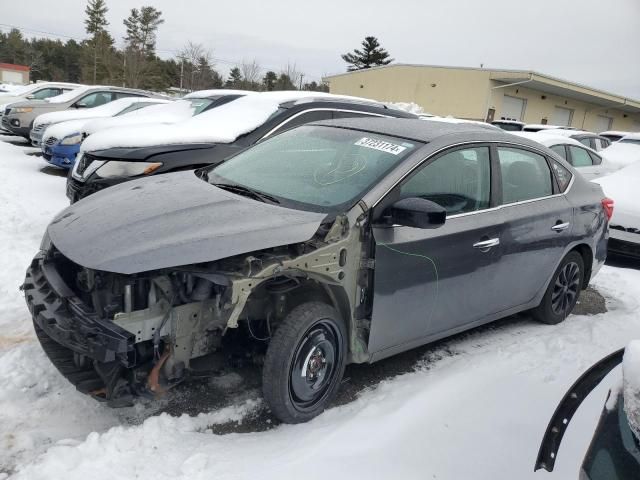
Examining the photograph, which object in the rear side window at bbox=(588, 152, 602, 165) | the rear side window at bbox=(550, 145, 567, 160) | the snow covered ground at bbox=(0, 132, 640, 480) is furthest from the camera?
the rear side window at bbox=(588, 152, 602, 165)

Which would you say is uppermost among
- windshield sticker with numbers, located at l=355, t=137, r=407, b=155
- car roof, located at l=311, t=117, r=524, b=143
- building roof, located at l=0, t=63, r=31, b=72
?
building roof, located at l=0, t=63, r=31, b=72

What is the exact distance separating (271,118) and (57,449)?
15.1 ft

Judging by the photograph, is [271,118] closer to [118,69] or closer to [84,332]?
[84,332]

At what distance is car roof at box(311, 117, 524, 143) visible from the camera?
144 inches

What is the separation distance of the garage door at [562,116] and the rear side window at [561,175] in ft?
104

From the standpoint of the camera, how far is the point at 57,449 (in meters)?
2.52

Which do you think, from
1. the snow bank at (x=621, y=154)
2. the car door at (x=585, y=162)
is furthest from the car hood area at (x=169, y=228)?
the snow bank at (x=621, y=154)

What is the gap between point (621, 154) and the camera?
12.1 metres

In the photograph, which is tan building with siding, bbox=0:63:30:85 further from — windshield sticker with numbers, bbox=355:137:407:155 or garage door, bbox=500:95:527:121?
windshield sticker with numbers, bbox=355:137:407:155

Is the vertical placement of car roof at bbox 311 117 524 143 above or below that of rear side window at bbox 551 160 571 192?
above

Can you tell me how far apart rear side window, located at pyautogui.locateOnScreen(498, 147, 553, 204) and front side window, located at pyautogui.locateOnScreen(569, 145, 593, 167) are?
5912 mm

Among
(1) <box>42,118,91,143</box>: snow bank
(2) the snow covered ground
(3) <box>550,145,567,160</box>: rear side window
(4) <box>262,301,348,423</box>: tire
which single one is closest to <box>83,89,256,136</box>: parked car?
(1) <box>42,118,91,143</box>: snow bank

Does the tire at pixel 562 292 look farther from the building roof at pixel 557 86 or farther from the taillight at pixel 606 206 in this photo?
the building roof at pixel 557 86

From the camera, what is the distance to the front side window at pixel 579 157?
9.72 meters
